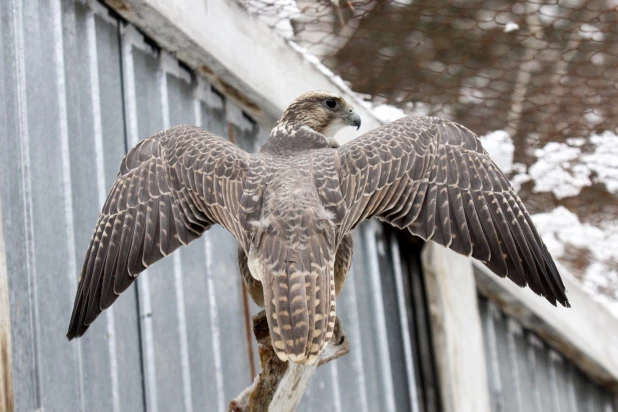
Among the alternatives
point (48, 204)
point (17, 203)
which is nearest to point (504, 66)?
point (48, 204)

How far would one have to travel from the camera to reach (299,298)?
2.62 meters

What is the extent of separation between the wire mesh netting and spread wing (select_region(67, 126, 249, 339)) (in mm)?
1132

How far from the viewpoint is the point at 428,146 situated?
330 cm

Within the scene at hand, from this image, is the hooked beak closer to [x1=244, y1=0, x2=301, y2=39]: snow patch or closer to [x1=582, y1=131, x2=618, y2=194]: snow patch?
[x1=244, y1=0, x2=301, y2=39]: snow patch

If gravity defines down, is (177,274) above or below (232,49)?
below

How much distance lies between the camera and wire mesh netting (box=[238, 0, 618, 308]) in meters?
4.17

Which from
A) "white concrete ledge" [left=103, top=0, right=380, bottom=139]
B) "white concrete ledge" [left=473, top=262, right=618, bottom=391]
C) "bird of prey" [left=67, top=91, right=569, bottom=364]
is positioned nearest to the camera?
"bird of prey" [left=67, top=91, right=569, bottom=364]

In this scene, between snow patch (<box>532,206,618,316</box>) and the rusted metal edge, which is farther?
snow patch (<box>532,206,618,316</box>)

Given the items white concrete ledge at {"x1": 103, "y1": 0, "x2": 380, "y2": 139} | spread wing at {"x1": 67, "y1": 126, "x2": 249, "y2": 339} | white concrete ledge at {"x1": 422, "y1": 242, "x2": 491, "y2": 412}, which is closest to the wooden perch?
spread wing at {"x1": 67, "y1": 126, "x2": 249, "y2": 339}

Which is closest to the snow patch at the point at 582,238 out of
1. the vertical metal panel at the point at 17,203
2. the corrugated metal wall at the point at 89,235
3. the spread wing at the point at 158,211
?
the corrugated metal wall at the point at 89,235

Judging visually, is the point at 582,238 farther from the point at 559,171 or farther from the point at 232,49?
the point at 232,49

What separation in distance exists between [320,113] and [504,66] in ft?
3.58

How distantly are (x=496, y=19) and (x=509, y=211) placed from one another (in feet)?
4.24

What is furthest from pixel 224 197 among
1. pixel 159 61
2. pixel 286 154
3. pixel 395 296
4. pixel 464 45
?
pixel 395 296
